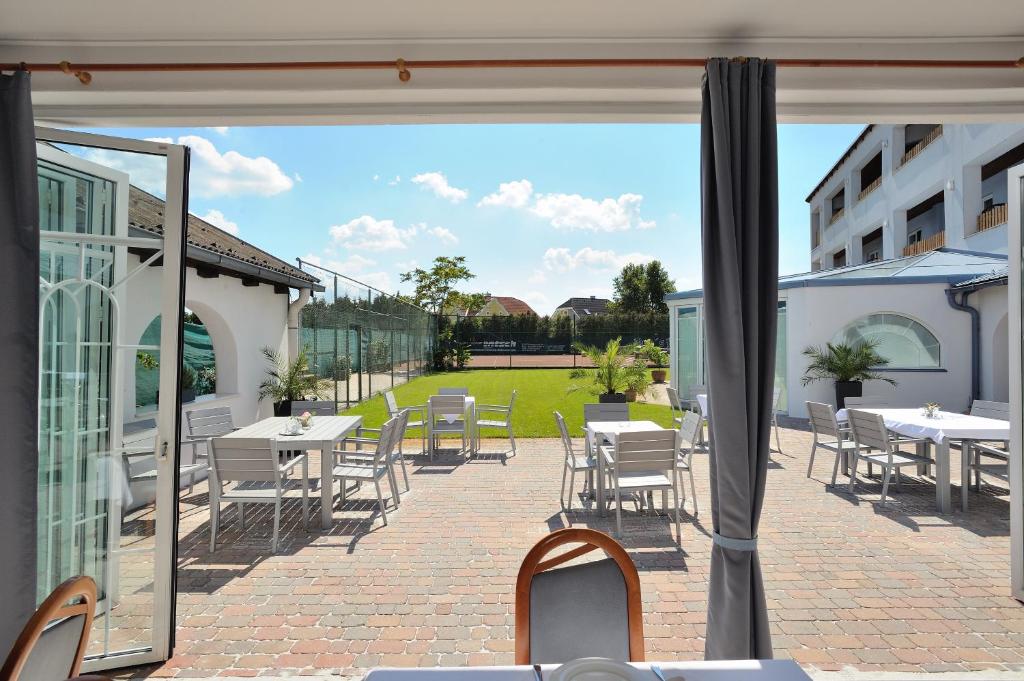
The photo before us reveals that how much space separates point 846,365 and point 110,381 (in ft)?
37.0

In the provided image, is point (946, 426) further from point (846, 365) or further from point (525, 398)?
point (525, 398)

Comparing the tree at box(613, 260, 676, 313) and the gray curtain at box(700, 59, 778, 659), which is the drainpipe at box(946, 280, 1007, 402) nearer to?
the gray curtain at box(700, 59, 778, 659)

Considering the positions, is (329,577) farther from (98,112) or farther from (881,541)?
(881,541)

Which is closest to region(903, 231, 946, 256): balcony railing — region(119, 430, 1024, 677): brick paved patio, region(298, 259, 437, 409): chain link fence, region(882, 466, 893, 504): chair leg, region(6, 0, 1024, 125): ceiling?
region(119, 430, 1024, 677): brick paved patio

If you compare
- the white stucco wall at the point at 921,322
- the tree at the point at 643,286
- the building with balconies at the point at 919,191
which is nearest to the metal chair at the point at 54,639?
the white stucco wall at the point at 921,322

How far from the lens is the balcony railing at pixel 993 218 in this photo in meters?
13.3

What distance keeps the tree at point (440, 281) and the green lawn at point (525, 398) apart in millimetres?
7071

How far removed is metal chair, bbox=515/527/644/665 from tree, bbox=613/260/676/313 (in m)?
44.7

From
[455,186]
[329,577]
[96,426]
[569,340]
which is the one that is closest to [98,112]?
[96,426]

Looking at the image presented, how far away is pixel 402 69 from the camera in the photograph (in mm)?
2541

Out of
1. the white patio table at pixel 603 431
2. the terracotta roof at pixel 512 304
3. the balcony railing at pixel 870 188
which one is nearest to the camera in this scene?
the white patio table at pixel 603 431

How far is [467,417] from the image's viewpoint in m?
8.17

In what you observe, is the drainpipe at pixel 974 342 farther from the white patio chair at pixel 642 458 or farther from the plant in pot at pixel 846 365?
the white patio chair at pixel 642 458

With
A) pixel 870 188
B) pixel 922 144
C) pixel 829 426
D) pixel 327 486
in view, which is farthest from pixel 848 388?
pixel 870 188
